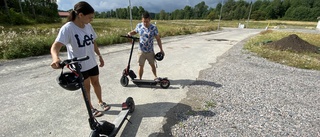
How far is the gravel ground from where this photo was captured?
301 cm

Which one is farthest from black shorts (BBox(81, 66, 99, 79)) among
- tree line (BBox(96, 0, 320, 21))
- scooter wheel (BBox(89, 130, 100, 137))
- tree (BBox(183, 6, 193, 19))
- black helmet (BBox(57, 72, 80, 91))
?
tree (BBox(183, 6, 193, 19))

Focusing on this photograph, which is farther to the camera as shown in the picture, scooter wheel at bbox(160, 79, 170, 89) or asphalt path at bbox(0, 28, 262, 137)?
scooter wheel at bbox(160, 79, 170, 89)

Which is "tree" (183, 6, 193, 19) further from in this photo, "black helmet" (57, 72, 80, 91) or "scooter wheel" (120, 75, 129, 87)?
"black helmet" (57, 72, 80, 91)

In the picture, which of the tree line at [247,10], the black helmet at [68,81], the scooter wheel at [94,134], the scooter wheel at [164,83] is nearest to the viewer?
the black helmet at [68,81]

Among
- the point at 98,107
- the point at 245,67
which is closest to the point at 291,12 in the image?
the point at 245,67

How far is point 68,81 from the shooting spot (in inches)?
85.6

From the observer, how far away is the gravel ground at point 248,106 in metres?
3.01

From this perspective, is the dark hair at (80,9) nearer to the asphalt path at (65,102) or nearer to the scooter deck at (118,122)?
the scooter deck at (118,122)

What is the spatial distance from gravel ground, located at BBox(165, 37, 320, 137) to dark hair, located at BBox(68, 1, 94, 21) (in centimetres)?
218

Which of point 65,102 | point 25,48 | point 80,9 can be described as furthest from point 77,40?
point 25,48

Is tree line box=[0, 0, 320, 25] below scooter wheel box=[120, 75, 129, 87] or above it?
above

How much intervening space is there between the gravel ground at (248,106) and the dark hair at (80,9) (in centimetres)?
218

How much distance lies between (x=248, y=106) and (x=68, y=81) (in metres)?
3.46

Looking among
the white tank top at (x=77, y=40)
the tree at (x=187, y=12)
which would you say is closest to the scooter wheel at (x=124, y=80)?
the white tank top at (x=77, y=40)
